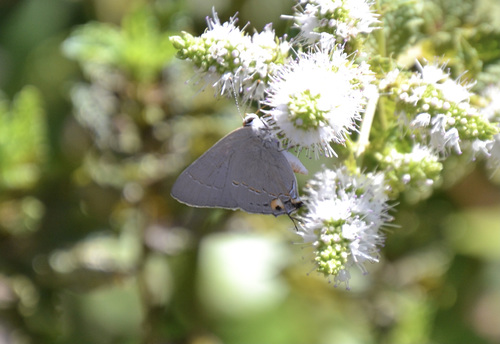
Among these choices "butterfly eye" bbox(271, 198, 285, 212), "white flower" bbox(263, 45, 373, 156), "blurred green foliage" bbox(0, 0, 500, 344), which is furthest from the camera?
"blurred green foliage" bbox(0, 0, 500, 344)

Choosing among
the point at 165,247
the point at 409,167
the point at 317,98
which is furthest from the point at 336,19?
the point at 165,247

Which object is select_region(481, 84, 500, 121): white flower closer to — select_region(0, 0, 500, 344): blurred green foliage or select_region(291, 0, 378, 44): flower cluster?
select_region(291, 0, 378, 44): flower cluster

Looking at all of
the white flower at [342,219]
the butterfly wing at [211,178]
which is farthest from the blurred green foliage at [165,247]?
the white flower at [342,219]

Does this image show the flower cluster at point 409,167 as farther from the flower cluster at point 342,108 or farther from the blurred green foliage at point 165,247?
the blurred green foliage at point 165,247

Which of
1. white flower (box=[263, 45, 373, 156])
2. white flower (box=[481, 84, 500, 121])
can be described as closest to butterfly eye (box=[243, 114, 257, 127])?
white flower (box=[263, 45, 373, 156])

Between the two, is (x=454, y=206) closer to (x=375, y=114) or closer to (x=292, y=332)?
(x=292, y=332)

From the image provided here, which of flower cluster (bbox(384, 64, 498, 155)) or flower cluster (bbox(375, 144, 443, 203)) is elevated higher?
flower cluster (bbox(384, 64, 498, 155))

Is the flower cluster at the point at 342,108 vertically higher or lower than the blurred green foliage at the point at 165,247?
higher
